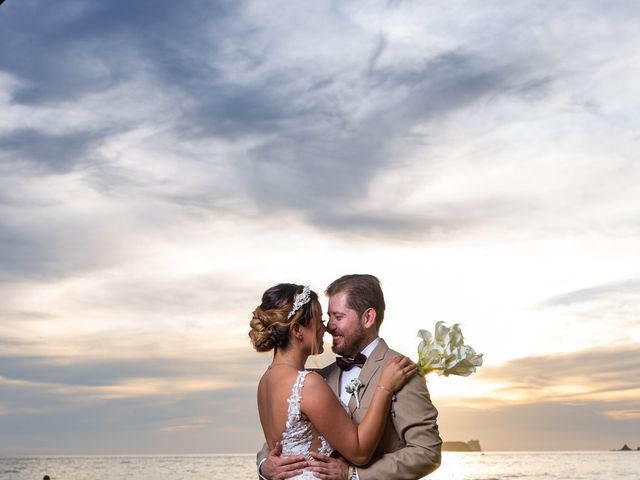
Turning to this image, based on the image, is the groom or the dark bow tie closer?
the groom

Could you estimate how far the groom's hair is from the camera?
5.05m

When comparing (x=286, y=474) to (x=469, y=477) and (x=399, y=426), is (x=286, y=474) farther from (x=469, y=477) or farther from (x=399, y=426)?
(x=469, y=477)

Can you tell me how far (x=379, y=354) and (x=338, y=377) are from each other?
1.21 feet

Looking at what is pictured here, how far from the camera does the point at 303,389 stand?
4.66 m

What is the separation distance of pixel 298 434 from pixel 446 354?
96 centimetres

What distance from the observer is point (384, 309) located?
520cm

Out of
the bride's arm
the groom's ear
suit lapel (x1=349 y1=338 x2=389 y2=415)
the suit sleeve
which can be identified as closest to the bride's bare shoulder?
the bride's arm

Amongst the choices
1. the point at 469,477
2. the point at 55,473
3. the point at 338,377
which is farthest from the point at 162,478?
the point at 338,377

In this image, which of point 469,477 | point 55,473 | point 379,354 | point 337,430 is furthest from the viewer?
point 55,473

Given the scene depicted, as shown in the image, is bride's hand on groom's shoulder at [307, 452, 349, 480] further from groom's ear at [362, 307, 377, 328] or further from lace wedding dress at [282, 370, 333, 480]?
groom's ear at [362, 307, 377, 328]

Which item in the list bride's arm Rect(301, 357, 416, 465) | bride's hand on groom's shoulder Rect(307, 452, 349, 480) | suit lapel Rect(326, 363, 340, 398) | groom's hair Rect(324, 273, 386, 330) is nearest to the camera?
bride's arm Rect(301, 357, 416, 465)

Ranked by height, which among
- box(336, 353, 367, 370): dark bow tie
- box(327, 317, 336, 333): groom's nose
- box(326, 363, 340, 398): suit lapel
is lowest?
box(326, 363, 340, 398): suit lapel

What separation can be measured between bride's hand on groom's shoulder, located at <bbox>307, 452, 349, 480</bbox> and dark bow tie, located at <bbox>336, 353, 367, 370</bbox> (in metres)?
0.60

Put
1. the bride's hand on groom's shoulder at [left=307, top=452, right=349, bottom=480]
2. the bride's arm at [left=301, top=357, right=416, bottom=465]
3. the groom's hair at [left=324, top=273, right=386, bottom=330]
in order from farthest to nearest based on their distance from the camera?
1. the groom's hair at [left=324, top=273, right=386, bottom=330]
2. the bride's hand on groom's shoulder at [left=307, top=452, right=349, bottom=480]
3. the bride's arm at [left=301, top=357, right=416, bottom=465]
